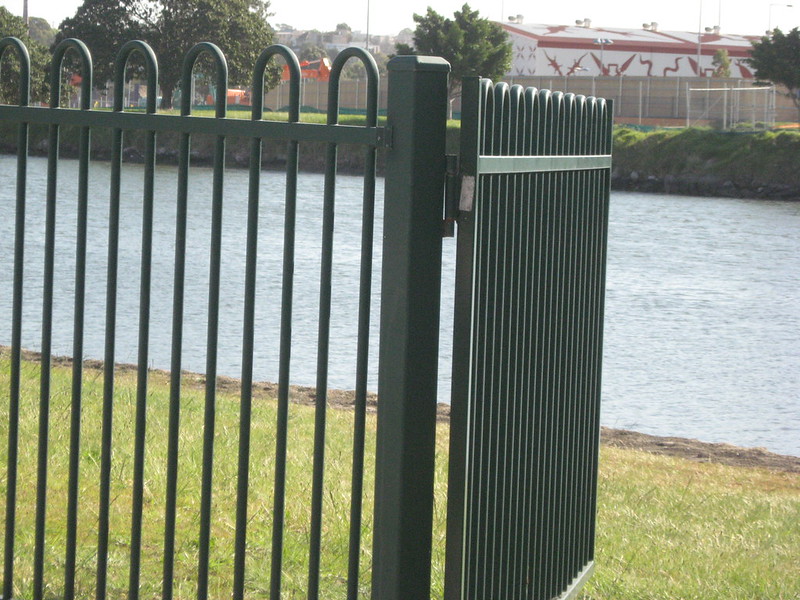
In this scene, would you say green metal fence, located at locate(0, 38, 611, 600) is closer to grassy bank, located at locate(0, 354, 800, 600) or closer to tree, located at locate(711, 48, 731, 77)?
grassy bank, located at locate(0, 354, 800, 600)

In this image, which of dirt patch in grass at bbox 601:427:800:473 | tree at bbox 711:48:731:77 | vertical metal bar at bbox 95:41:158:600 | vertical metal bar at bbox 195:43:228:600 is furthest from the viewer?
tree at bbox 711:48:731:77

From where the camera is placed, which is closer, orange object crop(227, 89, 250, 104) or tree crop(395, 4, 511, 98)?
tree crop(395, 4, 511, 98)

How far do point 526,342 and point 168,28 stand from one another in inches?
2768

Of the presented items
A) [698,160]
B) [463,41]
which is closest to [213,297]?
[698,160]

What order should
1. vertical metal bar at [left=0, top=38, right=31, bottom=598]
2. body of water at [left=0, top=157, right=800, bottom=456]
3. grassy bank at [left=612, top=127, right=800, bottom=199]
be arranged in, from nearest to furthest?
vertical metal bar at [left=0, top=38, right=31, bottom=598]
body of water at [left=0, top=157, right=800, bottom=456]
grassy bank at [left=612, top=127, right=800, bottom=199]

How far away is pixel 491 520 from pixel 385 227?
0.93 meters

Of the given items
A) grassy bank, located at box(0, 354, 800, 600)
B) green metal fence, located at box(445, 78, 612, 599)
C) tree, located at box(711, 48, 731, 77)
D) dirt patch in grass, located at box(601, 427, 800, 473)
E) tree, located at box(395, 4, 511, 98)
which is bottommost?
dirt patch in grass, located at box(601, 427, 800, 473)

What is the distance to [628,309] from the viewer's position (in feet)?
61.9

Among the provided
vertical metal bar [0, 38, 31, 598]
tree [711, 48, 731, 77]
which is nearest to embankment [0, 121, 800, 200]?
tree [711, 48, 731, 77]

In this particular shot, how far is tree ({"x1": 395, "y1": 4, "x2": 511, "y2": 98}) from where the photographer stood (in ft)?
203

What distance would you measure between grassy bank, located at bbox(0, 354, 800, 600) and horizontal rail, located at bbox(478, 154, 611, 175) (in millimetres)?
1500

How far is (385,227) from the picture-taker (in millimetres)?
2754

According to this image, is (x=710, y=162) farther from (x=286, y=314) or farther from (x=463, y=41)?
(x=286, y=314)

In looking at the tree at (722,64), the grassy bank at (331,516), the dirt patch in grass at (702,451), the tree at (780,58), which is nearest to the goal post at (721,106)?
the tree at (780,58)
